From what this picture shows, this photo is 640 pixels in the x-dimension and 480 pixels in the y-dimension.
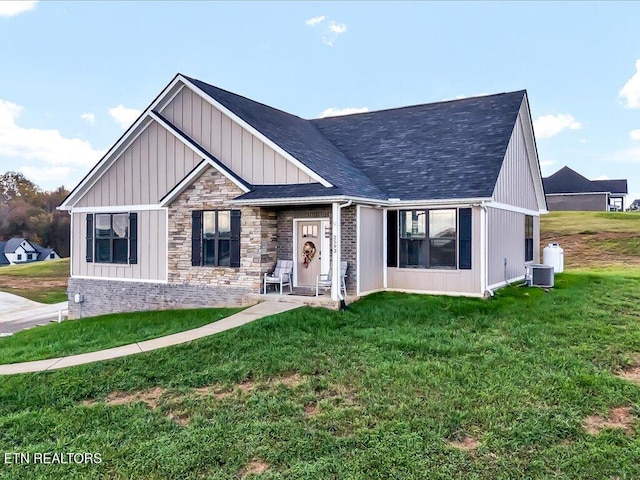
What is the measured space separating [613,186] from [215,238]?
51.0 metres

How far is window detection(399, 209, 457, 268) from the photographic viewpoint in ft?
42.2

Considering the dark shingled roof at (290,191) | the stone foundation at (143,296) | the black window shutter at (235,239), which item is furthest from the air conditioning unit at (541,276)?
the black window shutter at (235,239)

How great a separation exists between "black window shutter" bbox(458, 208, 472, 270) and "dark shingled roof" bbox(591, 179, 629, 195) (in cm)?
4494

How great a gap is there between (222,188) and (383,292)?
5.22 m

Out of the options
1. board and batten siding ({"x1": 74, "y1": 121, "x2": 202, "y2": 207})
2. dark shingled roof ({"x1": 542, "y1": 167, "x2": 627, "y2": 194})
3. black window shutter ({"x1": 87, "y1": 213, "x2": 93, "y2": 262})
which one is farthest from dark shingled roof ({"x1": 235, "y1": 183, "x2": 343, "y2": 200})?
dark shingled roof ({"x1": 542, "y1": 167, "x2": 627, "y2": 194})

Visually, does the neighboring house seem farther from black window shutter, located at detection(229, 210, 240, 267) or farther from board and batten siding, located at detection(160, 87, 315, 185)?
black window shutter, located at detection(229, 210, 240, 267)

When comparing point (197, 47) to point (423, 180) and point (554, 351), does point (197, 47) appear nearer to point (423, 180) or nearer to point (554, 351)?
point (423, 180)

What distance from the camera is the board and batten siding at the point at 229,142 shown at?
1291 centimetres

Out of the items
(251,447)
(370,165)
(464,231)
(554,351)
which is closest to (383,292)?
(464,231)

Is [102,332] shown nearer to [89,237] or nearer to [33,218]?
[89,237]

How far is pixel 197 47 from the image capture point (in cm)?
2103

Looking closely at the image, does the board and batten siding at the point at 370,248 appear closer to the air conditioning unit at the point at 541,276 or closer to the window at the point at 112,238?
the air conditioning unit at the point at 541,276

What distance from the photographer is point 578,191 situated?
49125mm

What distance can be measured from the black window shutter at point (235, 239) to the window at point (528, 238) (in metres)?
10.5
